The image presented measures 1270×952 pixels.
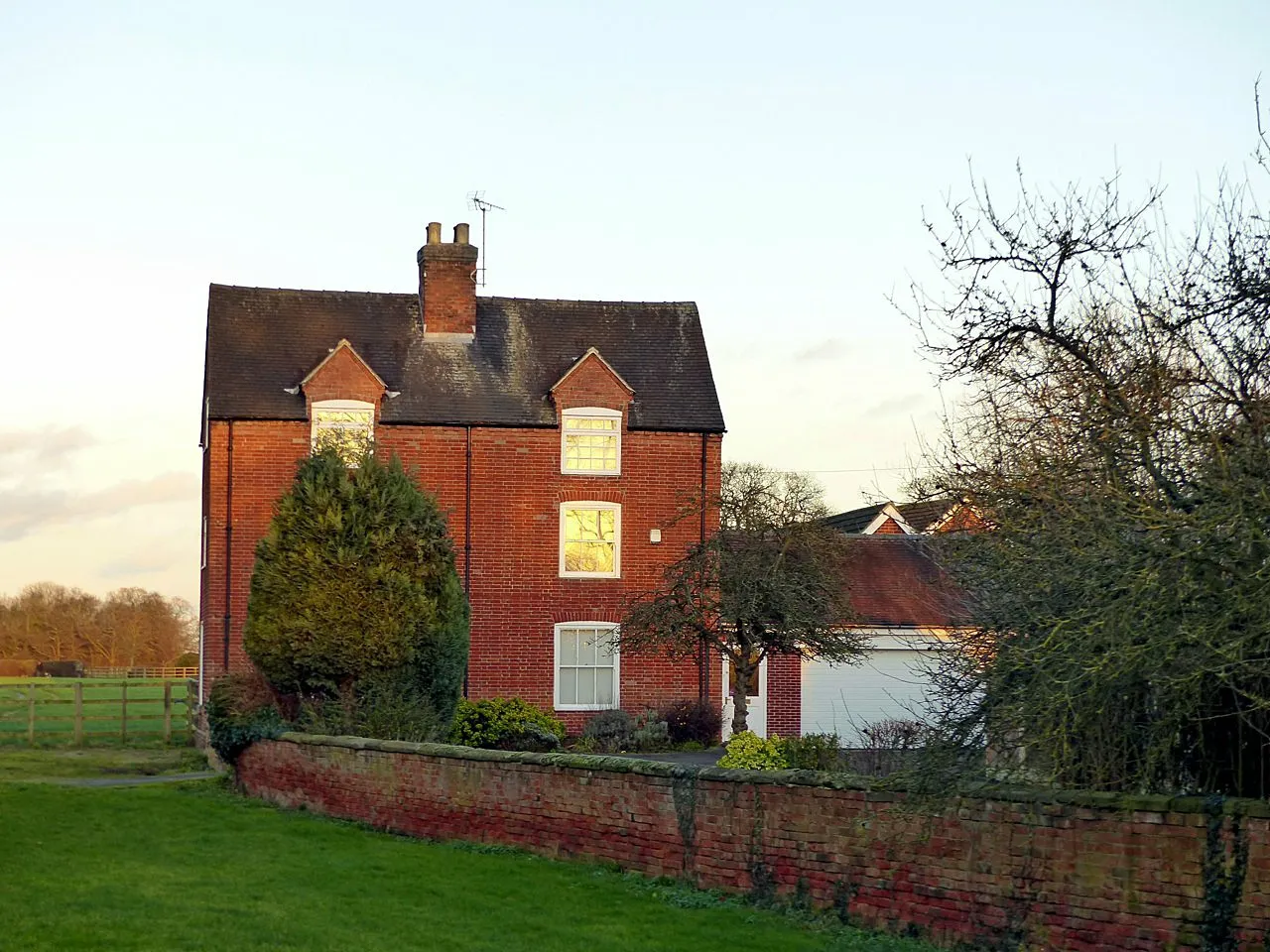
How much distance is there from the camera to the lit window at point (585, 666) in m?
31.4

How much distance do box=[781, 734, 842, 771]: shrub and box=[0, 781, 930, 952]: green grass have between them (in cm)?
718

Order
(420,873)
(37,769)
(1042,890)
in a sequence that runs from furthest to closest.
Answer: (37,769)
(420,873)
(1042,890)

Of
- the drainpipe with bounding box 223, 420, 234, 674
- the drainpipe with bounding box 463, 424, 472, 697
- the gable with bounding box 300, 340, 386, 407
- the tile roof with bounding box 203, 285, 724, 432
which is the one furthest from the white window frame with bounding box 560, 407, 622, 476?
the drainpipe with bounding box 223, 420, 234, 674

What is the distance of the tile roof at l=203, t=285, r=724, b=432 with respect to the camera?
3156 cm

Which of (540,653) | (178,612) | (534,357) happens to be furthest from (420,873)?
(178,612)

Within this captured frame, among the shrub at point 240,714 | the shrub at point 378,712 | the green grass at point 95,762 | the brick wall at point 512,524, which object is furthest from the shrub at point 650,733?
the shrub at point 240,714

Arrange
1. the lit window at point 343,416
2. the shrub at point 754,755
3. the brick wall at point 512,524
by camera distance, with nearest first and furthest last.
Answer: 1. the shrub at point 754,755
2. the brick wall at point 512,524
3. the lit window at point 343,416

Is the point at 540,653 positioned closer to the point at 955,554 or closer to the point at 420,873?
the point at 420,873

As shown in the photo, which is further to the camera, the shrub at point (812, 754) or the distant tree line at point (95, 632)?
the distant tree line at point (95, 632)

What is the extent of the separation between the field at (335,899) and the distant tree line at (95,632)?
259ft

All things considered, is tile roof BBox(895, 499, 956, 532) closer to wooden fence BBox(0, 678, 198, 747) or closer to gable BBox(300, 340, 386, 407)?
gable BBox(300, 340, 386, 407)

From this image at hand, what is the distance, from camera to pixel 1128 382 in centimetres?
1077

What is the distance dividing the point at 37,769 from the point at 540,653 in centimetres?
982

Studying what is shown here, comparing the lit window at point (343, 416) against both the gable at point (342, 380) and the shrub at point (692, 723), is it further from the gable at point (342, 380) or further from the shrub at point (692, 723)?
the shrub at point (692, 723)
